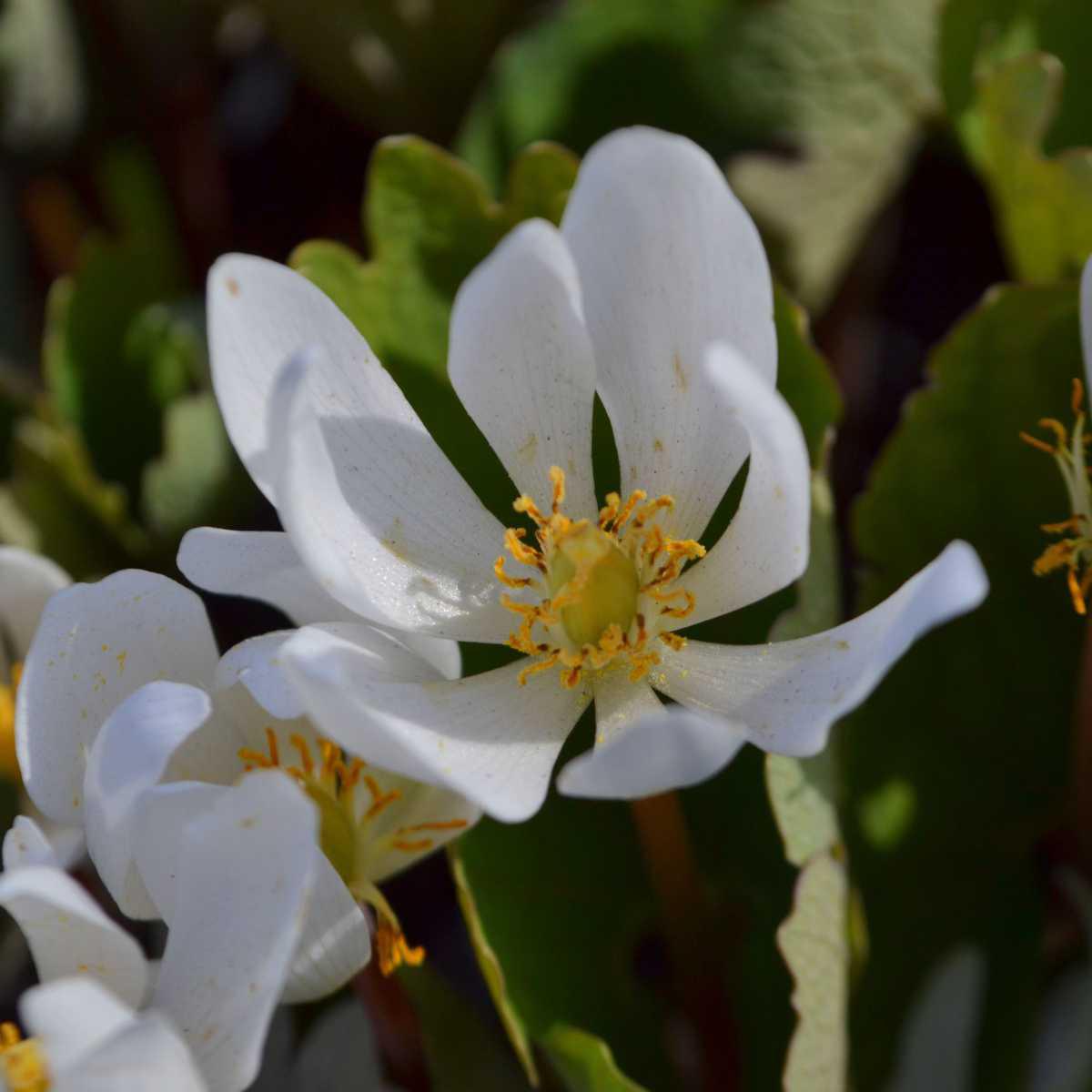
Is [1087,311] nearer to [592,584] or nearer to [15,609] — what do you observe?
[592,584]

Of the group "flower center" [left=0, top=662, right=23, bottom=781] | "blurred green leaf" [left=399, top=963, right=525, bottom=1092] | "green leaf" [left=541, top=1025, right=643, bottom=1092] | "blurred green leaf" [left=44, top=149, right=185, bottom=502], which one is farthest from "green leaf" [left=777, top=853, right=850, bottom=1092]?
"blurred green leaf" [left=44, top=149, right=185, bottom=502]

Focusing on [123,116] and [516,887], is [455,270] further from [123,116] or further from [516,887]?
[123,116]

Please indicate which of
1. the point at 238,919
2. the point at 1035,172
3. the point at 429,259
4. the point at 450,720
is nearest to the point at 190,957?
the point at 238,919

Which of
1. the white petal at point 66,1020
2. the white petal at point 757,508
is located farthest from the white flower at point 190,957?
the white petal at point 757,508

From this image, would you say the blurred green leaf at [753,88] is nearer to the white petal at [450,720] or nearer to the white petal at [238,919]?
the white petal at [450,720]

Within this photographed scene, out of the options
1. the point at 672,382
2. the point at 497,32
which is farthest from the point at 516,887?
the point at 497,32
